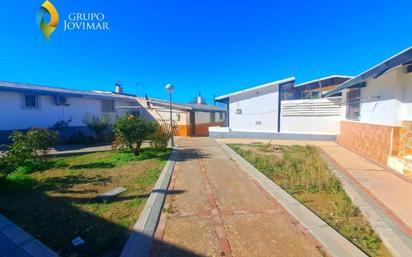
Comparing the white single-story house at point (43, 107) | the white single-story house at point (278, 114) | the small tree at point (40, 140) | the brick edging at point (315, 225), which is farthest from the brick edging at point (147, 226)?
the white single-story house at point (43, 107)

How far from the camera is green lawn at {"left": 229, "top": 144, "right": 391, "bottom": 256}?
287 cm

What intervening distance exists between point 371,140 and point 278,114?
6.75 m

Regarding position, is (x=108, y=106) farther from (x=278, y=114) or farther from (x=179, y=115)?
(x=278, y=114)

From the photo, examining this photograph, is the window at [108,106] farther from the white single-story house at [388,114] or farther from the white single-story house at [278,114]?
the white single-story house at [388,114]

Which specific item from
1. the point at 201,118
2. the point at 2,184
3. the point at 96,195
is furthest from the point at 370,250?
the point at 201,118

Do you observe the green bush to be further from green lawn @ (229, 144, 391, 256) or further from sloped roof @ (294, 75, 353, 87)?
sloped roof @ (294, 75, 353, 87)

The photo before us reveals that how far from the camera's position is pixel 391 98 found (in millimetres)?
6676

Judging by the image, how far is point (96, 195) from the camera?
436 centimetres

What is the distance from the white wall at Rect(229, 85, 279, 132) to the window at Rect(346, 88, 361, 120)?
4.19 meters

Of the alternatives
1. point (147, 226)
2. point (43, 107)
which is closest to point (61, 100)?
point (43, 107)

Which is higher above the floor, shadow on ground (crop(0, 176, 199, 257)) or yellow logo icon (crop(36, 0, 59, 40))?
Result: yellow logo icon (crop(36, 0, 59, 40))

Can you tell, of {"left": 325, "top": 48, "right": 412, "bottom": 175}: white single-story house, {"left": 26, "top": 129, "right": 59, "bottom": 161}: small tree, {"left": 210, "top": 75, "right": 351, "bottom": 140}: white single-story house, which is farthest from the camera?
{"left": 210, "top": 75, "right": 351, "bottom": 140}: white single-story house

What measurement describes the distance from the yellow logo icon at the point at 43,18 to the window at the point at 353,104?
15149 millimetres

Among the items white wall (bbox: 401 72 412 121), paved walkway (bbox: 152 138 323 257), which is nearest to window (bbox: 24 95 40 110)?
paved walkway (bbox: 152 138 323 257)
